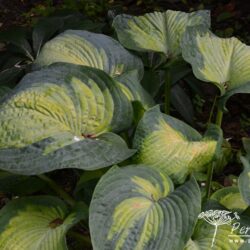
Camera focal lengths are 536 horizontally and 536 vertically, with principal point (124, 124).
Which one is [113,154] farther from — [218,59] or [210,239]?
[218,59]

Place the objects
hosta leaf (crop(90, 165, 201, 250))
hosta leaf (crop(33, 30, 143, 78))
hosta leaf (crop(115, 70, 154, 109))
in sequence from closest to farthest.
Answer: hosta leaf (crop(90, 165, 201, 250)) → hosta leaf (crop(115, 70, 154, 109)) → hosta leaf (crop(33, 30, 143, 78))

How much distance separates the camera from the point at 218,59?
125 centimetres

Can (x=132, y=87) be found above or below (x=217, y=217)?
above

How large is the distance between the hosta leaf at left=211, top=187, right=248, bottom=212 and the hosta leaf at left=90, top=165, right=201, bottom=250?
0.24 m

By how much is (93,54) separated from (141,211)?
47 cm

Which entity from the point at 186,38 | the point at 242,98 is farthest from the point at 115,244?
the point at 242,98

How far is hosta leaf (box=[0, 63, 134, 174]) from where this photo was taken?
958mm

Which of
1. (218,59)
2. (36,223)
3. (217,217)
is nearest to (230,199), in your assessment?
(217,217)

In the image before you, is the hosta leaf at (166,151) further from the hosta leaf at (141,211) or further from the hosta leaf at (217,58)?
the hosta leaf at (217,58)

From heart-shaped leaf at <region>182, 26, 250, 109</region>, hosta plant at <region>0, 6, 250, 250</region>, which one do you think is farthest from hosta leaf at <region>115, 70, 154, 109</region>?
heart-shaped leaf at <region>182, 26, 250, 109</region>

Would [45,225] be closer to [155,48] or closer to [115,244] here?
[115,244]

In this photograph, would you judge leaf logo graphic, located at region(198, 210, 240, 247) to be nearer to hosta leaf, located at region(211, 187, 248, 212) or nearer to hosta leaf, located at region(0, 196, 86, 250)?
hosta leaf, located at region(211, 187, 248, 212)

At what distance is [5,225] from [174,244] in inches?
14.2

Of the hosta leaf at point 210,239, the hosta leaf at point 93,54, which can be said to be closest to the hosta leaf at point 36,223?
the hosta leaf at point 210,239
